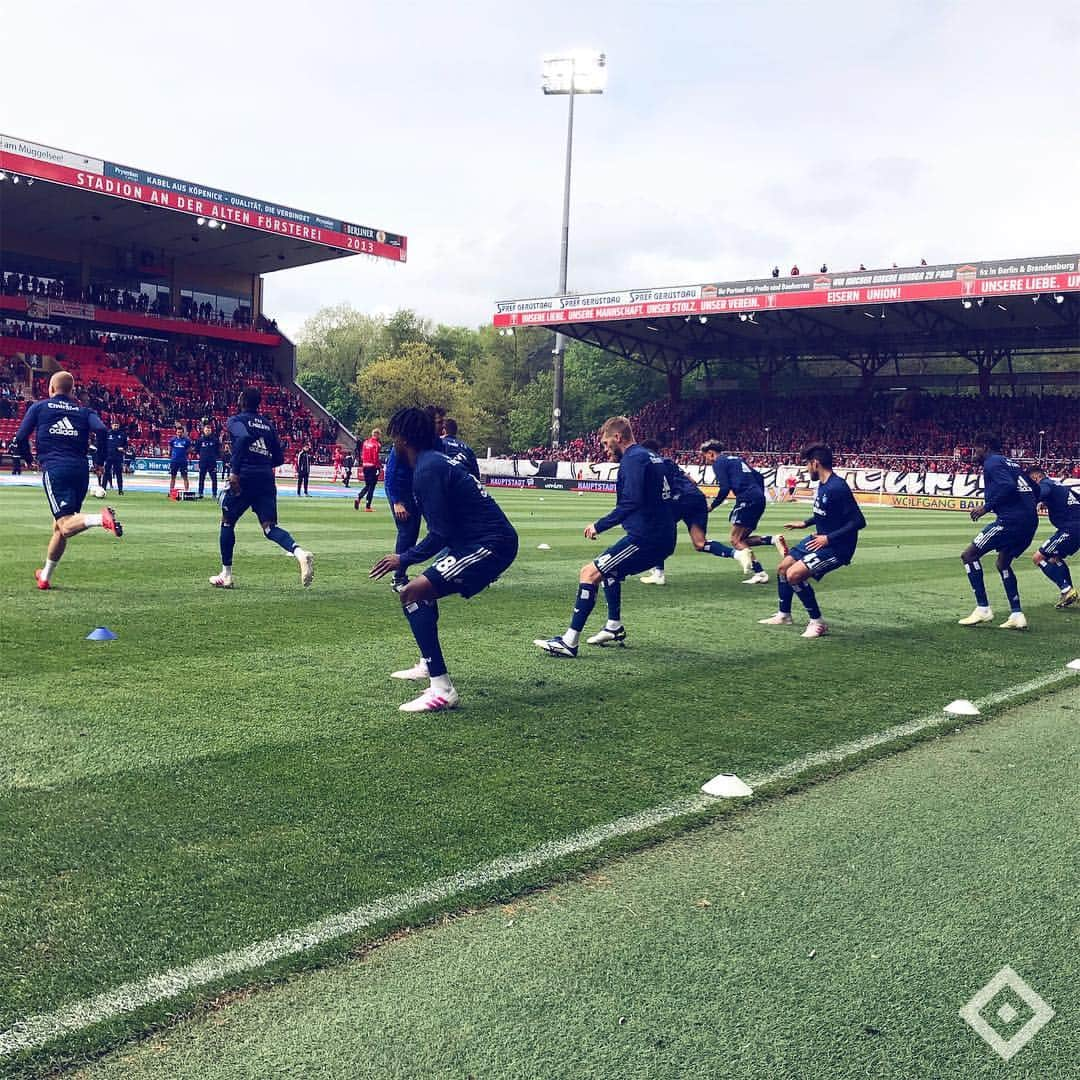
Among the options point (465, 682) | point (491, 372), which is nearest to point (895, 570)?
point (465, 682)

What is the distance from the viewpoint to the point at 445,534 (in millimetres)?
5855

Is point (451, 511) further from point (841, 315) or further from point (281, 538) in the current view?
point (841, 315)

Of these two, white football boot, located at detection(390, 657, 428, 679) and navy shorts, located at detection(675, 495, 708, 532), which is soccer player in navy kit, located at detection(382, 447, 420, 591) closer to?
white football boot, located at detection(390, 657, 428, 679)

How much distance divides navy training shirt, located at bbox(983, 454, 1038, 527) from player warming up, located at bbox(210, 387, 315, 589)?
689 centimetres

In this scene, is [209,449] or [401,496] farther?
[209,449]

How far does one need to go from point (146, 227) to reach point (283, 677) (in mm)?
44737

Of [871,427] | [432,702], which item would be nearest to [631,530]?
[432,702]

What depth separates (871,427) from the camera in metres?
49.7

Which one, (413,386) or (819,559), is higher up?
(413,386)

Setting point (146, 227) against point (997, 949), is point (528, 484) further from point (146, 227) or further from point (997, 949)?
point (997, 949)

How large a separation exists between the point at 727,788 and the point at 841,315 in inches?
1762

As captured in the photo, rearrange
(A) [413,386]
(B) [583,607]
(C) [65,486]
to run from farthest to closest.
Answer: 1. (A) [413,386]
2. (C) [65,486]
3. (B) [583,607]

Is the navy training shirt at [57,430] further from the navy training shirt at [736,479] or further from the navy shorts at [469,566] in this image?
the navy training shirt at [736,479]

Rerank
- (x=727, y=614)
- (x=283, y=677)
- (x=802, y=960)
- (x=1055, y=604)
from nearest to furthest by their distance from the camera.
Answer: (x=802, y=960) < (x=283, y=677) < (x=727, y=614) < (x=1055, y=604)
